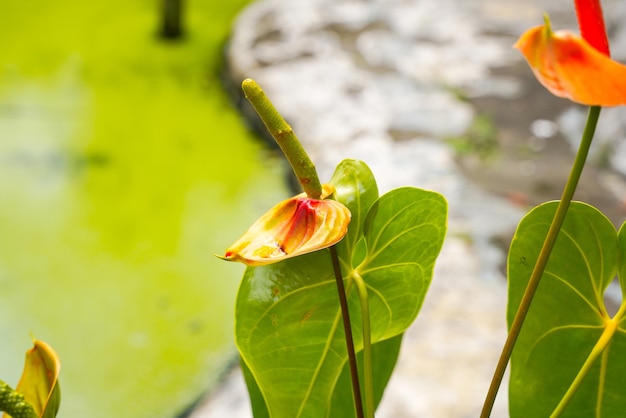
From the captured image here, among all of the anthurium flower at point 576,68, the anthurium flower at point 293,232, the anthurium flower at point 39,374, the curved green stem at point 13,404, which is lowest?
the anthurium flower at point 39,374

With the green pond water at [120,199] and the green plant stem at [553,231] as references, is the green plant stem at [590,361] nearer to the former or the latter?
the green plant stem at [553,231]

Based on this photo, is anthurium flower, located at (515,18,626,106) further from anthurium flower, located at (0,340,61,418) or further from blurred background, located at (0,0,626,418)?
blurred background, located at (0,0,626,418)

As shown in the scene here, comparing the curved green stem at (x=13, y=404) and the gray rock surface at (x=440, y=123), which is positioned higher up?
the curved green stem at (x=13, y=404)

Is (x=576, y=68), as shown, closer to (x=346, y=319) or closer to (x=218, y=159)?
(x=346, y=319)

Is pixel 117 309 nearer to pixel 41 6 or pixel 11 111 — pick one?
pixel 11 111

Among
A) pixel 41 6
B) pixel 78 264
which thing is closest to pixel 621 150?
pixel 78 264

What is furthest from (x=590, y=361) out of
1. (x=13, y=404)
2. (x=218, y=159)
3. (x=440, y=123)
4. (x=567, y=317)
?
(x=218, y=159)

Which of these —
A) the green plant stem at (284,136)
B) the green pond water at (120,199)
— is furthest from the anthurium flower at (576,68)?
the green pond water at (120,199)
